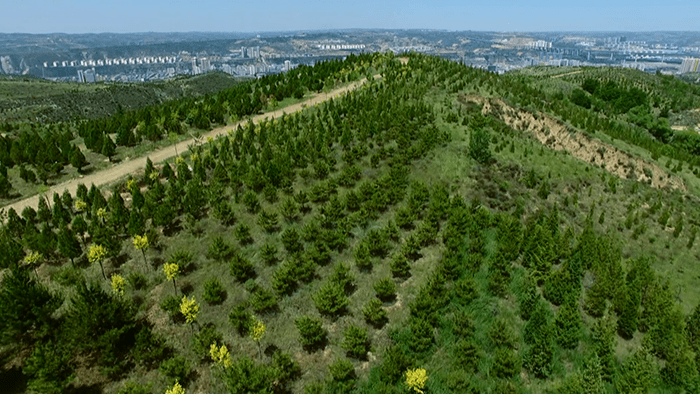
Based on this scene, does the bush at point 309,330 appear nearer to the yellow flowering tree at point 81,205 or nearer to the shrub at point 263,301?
the shrub at point 263,301

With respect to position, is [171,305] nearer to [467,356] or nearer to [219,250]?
[219,250]

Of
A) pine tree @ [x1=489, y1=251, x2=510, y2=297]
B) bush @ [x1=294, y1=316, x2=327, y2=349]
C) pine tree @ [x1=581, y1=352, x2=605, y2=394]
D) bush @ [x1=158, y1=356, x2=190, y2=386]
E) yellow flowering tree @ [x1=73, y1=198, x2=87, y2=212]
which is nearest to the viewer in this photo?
bush @ [x1=158, y1=356, x2=190, y2=386]

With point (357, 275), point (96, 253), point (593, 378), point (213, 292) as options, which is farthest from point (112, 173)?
point (593, 378)

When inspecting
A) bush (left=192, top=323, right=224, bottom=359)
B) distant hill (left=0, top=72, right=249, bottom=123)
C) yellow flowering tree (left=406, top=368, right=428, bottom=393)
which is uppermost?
distant hill (left=0, top=72, right=249, bottom=123)

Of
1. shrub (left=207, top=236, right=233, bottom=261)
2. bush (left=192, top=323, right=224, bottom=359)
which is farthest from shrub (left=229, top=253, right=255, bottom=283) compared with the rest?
bush (left=192, top=323, right=224, bottom=359)

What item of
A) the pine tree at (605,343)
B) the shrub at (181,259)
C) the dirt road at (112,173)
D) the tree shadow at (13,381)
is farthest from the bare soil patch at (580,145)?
the tree shadow at (13,381)

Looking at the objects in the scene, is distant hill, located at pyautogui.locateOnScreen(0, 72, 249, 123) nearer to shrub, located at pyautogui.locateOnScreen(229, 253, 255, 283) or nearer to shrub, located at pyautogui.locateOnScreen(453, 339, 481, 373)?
shrub, located at pyautogui.locateOnScreen(229, 253, 255, 283)

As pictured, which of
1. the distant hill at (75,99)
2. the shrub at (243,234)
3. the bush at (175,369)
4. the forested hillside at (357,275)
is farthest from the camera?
the distant hill at (75,99)
